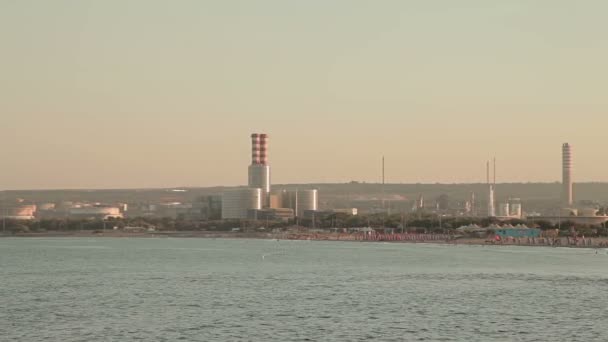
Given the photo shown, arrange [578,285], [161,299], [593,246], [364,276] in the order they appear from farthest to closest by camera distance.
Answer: [593,246]
[364,276]
[578,285]
[161,299]

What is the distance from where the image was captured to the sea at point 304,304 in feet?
130

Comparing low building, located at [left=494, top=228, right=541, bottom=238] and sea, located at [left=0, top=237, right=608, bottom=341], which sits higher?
low building, located at [left=494, top=228, right=541, bottom=238]

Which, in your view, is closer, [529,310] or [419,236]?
[529,310]

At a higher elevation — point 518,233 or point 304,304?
point 518,233

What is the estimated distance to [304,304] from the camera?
50.7 m

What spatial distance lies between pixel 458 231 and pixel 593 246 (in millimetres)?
50910

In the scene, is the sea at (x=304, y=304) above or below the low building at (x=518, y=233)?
below

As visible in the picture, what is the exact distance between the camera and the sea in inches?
1565

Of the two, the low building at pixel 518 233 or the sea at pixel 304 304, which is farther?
the low building at pixel 518 233

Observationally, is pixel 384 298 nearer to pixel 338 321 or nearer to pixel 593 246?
pixel 338 321

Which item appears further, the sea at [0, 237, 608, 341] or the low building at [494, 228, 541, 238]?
the low building at [494, 228, 541, 238]

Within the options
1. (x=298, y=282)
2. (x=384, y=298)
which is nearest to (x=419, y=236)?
(x=298, y=282)

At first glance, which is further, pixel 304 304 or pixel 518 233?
pixel 518 233

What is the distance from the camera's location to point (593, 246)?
458 feet
